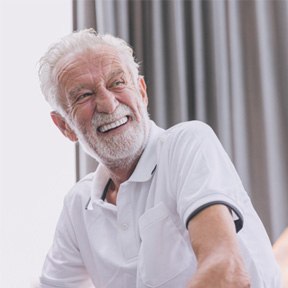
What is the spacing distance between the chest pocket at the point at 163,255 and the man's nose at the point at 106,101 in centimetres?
30

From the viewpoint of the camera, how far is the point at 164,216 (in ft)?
4.30

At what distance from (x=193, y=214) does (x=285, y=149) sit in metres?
1.33

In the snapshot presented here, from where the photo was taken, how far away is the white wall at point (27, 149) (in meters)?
2.46

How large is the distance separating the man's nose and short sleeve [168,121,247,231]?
7.4 inches

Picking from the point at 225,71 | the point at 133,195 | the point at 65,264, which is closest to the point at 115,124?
the point at 133,195

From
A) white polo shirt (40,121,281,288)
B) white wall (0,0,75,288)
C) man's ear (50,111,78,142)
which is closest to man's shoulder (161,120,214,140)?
white polo shirt (40,121,281,288)

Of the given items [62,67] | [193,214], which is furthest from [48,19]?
[193,214]

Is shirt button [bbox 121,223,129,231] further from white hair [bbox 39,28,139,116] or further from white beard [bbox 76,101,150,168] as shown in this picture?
white hair [bbox 39,28,139,116]

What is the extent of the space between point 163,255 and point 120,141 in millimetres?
327

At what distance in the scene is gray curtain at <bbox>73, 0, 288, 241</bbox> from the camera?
234 centimetres

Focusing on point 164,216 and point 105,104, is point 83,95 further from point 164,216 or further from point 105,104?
point 164,216

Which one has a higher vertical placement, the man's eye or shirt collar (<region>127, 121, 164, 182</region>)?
the man's eye

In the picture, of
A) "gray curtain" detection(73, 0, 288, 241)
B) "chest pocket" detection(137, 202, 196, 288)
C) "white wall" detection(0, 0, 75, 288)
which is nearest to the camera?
"chest pocket" detection(137, 202, 196, 288)

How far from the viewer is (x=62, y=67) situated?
151cm
